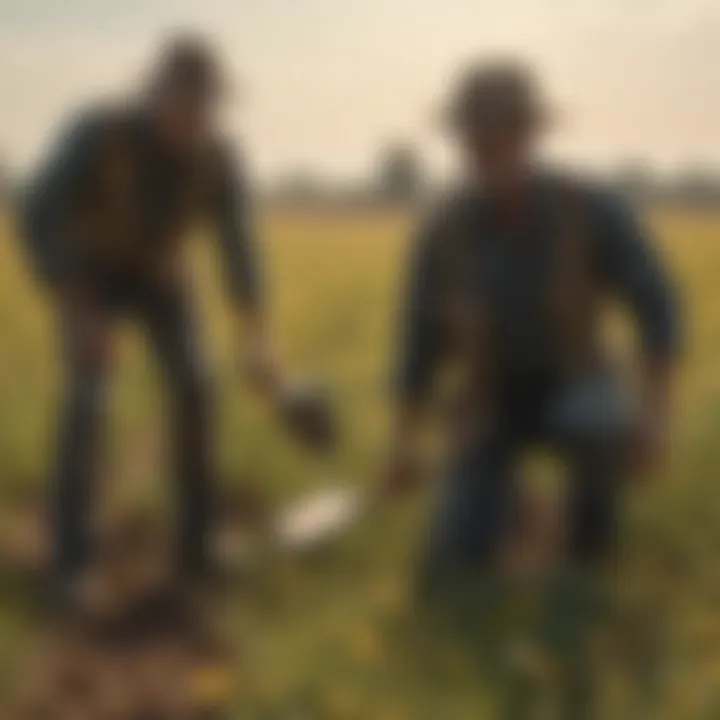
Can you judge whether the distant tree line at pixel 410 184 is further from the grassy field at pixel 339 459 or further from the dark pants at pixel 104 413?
the dark pants at pixel 104 413

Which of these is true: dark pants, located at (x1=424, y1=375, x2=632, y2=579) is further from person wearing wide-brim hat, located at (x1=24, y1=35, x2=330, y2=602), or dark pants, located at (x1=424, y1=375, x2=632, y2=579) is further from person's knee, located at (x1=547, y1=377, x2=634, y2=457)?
person wearing wide-brim hat, located at (x1=24, y1=35, x2=330, y2=602)

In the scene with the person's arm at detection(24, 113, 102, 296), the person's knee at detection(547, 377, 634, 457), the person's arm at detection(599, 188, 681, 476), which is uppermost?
the person's arm at detection(24, 113, 102, 296)

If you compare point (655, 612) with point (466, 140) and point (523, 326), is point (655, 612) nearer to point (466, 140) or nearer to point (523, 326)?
point (523, 326)

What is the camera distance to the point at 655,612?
1411 mm

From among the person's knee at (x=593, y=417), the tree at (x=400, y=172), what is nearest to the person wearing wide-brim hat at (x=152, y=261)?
the tree at (x=400, y=172)

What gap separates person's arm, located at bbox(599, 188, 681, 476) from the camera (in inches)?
54.5

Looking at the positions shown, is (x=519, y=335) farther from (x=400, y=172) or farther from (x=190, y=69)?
(x=190, y=69)

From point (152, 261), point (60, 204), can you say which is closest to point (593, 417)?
point (152, 261)

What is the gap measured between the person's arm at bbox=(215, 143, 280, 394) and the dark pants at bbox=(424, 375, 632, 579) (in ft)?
0.74

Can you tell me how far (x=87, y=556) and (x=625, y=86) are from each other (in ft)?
2.46

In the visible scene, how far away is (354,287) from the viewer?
1451mm

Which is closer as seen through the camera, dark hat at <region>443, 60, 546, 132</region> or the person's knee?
dark hat at <region>443, 60, 546, 132</region>

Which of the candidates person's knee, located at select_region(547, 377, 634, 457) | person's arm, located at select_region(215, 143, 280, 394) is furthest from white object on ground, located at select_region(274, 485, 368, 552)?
person's knee, located at select_region(547, 377, 634, 457)

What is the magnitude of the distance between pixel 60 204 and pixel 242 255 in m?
0.19
